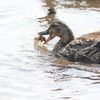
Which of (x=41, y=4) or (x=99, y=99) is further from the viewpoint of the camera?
(x=41, y=4)

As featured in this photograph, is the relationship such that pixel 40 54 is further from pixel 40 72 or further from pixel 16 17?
pixel 16 17

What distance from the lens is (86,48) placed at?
305 inches

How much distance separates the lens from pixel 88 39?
7816 millimetres

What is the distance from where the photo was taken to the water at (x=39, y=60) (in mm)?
6121

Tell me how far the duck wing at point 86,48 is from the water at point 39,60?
0.77 ft

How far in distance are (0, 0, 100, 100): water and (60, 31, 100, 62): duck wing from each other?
0.77ft

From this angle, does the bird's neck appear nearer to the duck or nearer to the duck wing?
the duck

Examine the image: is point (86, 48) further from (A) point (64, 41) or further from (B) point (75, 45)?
(A) point (64, 41)

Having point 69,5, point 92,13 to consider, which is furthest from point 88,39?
point 69,5

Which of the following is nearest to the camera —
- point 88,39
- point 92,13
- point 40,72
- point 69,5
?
point 40,72

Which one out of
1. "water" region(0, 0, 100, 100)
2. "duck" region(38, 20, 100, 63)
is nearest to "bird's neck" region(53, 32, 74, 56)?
"duck" region(38, 20, 100, 63)

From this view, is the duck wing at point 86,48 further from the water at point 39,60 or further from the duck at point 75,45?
the water at point 39,60

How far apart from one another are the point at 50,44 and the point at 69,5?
392 centimetres

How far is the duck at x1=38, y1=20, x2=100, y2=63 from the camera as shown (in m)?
7.69
